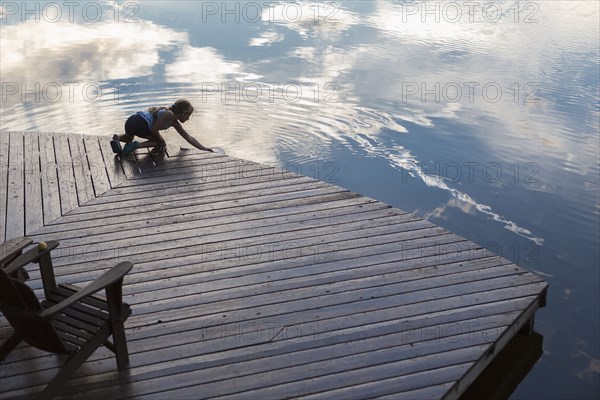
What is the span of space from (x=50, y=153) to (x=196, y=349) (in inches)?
117

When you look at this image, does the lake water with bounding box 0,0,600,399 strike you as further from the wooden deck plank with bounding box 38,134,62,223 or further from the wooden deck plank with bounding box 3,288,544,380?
the wooden deck plank with bounding box 38,134,62,223

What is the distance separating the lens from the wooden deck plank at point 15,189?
4.46 metres

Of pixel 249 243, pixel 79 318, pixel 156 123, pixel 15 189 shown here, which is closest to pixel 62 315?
pixel 79 318

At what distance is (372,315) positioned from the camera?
11.9ft

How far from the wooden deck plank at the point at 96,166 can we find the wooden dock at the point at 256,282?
20 mm

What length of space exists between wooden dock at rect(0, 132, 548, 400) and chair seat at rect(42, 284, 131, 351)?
309mm

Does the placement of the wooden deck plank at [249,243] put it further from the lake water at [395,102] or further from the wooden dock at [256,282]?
the lake water at [395,102]

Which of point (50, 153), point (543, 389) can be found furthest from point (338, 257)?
point (50, 153)

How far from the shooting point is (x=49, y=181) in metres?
5.13

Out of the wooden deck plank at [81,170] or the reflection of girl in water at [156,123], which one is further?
the reflection of girl in water at [156,123]

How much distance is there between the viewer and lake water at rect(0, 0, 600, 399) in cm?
579

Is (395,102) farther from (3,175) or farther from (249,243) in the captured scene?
(3,175)

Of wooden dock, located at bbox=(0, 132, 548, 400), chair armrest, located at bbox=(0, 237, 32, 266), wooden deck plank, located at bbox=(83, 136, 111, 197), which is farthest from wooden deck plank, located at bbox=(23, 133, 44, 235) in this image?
chair armrest, located at bbox=(0, 237, 32, 266)

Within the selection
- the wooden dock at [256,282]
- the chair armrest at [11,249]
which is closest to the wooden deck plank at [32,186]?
the wooden dock at [256,282]
